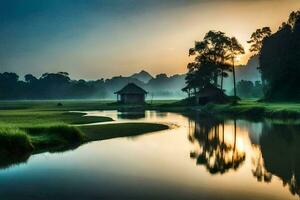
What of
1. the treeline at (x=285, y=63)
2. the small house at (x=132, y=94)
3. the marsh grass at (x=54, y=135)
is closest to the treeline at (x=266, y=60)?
the treeline at (x=285, y=63)

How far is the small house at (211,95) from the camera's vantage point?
95812mm

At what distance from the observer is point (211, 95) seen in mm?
97125

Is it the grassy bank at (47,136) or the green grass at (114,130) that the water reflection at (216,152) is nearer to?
the green grass at (114,130)

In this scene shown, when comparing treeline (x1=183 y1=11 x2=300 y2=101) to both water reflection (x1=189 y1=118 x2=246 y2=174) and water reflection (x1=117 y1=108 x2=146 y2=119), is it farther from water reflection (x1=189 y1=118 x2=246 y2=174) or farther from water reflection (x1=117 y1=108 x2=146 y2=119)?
water reflection (x1=189 y1=118 x2=246 y2=174)

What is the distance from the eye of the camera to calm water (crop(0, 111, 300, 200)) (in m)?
16.9

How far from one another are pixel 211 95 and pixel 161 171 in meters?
77.3

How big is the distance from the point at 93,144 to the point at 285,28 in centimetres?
7390

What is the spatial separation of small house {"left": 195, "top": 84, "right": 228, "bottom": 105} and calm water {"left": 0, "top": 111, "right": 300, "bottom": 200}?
62.0 meters

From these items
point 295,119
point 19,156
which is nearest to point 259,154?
point 19,156

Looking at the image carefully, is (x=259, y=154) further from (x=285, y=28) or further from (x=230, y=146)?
(x=285, y=28)

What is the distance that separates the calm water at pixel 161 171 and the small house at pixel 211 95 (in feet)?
203

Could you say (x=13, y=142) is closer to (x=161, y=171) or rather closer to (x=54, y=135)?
(x=54, y=135)

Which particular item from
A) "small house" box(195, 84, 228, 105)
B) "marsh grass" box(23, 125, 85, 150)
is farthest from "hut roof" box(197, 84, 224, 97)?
"marsh grass" box(23, 125, 85, 150)

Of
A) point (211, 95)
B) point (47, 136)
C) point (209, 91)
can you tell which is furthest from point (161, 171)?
point (209, 91)
